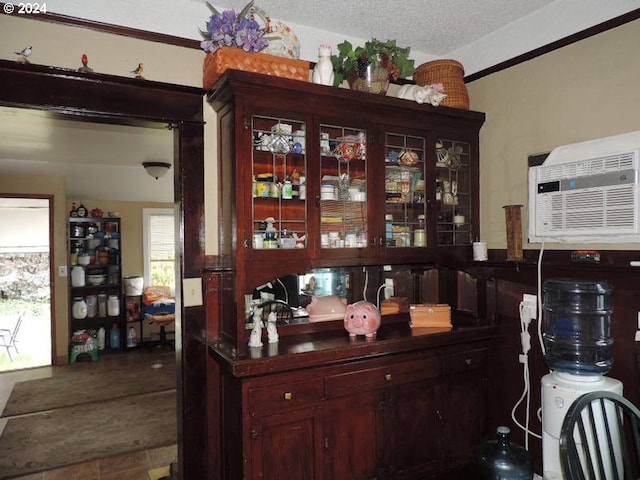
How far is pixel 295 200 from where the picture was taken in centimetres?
230

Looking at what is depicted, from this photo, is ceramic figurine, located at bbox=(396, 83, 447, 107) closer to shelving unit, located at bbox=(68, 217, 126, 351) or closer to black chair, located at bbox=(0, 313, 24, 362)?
shelving unit, located at bbox=(68, 217, 126, 351)

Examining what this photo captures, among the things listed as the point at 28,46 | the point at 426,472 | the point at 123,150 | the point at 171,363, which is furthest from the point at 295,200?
the point at 171,363

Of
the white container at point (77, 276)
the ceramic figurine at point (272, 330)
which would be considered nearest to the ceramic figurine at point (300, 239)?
the ceramic figurine at point (272, 330)

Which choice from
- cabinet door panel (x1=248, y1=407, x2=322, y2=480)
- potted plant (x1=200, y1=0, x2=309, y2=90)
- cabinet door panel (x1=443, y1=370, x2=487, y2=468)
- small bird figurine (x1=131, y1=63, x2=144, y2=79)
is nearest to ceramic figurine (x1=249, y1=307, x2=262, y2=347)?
cabinet door panel (x1=248, y1=407, x2=322, y2=480)

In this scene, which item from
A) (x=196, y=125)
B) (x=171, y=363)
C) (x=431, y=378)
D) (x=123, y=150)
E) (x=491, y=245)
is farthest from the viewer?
(x=171, y=363)

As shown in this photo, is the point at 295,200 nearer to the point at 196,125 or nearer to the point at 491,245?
the point at 196,125

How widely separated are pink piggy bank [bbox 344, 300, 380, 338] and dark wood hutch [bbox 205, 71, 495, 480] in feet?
0.24

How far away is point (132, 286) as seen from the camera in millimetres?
6039

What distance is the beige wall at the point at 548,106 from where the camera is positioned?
216 centimetres

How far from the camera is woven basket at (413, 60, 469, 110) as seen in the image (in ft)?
8.98

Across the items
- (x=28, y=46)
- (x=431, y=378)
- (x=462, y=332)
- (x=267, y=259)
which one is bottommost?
(x=431, y=378)

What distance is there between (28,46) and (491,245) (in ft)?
9.24

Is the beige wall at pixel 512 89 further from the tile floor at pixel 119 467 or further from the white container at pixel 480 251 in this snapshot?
the tile floor at pixel 119 467

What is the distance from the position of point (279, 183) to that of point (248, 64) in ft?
1.99
